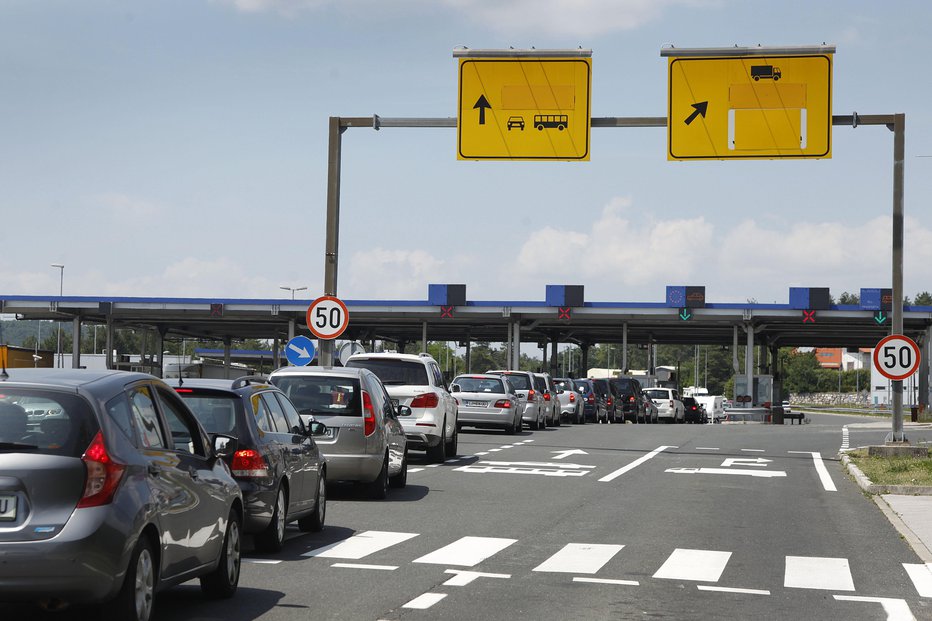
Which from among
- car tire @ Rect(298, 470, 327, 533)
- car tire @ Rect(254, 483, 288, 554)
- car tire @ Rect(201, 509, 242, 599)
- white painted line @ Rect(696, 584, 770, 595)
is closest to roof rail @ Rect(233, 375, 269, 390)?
car tire @ Rect(254, 483, 288, 554)

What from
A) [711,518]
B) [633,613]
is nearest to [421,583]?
[633,613]

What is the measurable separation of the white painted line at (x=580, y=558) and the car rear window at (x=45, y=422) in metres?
4.78

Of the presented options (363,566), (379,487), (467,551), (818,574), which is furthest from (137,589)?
(379,487)

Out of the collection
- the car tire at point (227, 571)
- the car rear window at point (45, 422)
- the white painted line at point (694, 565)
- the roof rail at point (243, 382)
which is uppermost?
the roof rail at point (243, 382)

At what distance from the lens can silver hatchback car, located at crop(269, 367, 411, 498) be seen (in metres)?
15.7

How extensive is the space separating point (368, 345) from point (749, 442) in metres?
77.0

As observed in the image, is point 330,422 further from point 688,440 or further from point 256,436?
point 688,440

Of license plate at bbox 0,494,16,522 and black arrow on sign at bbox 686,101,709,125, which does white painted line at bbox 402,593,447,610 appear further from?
black arrow on sign at bbox 686,101,709,125

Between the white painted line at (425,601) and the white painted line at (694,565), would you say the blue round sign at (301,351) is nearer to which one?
the white painted line at (694,565)

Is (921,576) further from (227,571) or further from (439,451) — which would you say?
(439,451)

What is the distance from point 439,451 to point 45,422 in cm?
1635

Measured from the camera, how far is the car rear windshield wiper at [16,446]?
6656mm

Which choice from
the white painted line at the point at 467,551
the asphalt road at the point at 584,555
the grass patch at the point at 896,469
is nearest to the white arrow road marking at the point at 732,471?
the asphalt road at the point at 584,555

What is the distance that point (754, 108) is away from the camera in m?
23.3
